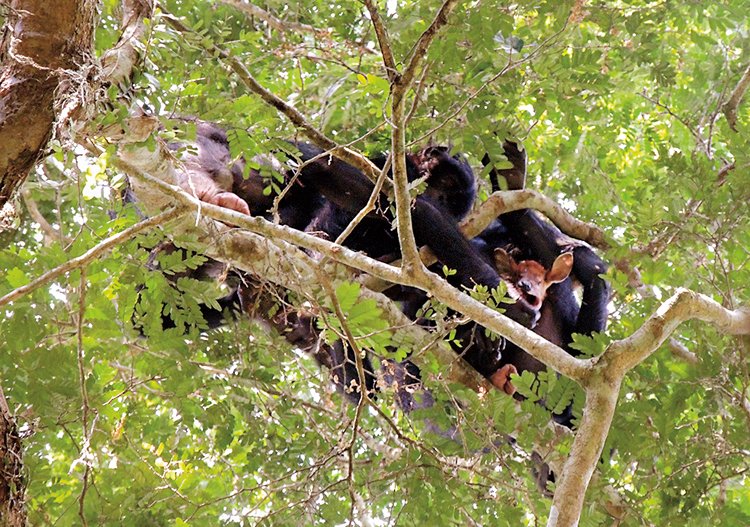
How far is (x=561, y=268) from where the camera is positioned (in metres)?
4.26

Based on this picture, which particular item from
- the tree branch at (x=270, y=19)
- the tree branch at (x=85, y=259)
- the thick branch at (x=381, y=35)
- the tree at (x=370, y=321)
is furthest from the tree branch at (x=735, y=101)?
the tree branch at (x=85, y=259)

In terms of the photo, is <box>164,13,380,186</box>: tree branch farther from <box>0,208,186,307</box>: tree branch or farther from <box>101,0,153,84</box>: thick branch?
<box>0,208,186,307</box>: tree branch

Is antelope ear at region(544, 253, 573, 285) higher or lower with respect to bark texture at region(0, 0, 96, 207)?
higher

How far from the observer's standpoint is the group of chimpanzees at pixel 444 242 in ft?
12.9

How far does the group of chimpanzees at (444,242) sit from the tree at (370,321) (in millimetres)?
181

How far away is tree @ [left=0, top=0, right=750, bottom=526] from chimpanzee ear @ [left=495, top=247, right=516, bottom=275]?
1.28ft

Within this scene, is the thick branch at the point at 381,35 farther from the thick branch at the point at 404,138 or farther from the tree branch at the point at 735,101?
the tree branch at the point at 735,101

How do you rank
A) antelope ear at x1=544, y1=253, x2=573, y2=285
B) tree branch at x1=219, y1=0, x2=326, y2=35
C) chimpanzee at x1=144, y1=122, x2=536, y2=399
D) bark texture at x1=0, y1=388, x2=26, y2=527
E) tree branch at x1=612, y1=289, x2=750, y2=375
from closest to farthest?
1. bark texture at x1=0, y1=388, x2=26, y2=527
2. tree branch at x1=612, y1=289, x2=750, y2=375
3. chimpanzee at x1=144, y1=122, x2=536, y2=399
4. antelope ear at x1=544, y1=253, x2=573, y2=285
5. tree branch at x1=219, y1=0, x2=326, y2=35

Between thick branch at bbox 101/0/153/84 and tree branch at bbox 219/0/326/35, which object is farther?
tree branch at bbox 219/0/326/35

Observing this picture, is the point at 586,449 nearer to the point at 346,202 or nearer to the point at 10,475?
the point at 10,475

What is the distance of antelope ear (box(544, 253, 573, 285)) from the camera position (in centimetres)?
424

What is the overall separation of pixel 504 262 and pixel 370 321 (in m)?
1.78

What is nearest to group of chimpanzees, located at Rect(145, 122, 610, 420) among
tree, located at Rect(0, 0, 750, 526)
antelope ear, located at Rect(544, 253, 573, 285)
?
antelope ear, located at Rect(544, 253, 573, 285)

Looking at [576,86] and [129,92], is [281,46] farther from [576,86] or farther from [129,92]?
[129,92]
